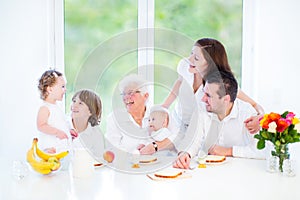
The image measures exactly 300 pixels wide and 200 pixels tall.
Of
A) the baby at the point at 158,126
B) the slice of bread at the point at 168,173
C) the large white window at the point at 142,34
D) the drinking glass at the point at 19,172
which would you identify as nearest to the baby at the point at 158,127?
the baby at the point at 158,126

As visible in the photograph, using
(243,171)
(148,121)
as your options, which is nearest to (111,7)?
(148,121)

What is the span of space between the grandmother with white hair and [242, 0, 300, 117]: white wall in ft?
3.93

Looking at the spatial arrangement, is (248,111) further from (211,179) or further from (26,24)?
(26,24)

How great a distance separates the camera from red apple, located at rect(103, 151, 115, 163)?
1729 millimetres

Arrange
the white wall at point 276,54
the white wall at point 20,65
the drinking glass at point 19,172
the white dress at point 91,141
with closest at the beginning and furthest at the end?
the drinking glass at point 19,172 < the white dress at point 91,141 < the white wall at point 20,65 < the white wall at point 276,54

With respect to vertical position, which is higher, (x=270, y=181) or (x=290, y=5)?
(x=290, y=5)

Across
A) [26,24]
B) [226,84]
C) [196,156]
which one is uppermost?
[26,24]

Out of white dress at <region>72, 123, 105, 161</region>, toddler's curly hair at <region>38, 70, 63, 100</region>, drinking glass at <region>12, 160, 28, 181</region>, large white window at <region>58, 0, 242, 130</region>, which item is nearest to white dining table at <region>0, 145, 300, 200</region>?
drinking glass at <region>12, 160, 28, 181</region>

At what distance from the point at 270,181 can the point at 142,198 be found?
556 mm

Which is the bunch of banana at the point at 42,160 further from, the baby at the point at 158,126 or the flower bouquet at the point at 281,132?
the flower bouquet at the point at 281,132

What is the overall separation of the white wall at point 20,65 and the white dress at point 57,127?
0.93m

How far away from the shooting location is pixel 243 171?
5.49 feet

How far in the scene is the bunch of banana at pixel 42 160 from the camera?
1.52 meters

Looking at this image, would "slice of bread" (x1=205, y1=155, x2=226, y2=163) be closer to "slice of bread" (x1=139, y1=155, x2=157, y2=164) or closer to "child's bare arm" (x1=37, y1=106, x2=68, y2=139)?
"slice of bread" (x1=139, y1=155, x2=157, y2=164)
